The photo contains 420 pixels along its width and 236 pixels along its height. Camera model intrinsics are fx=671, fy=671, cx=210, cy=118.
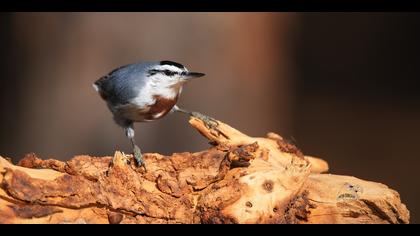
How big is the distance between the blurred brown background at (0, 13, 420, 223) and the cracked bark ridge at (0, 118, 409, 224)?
2296 millimetres

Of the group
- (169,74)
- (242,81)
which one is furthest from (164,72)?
(242,81)

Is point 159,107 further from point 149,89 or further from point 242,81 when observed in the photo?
point 242,81

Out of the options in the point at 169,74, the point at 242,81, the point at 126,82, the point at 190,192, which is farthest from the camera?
the point at 242,81

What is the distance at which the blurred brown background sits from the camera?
5.00 metres

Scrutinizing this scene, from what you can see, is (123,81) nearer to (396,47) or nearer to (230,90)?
(230,90)

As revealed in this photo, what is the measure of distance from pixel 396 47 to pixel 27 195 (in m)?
4.42

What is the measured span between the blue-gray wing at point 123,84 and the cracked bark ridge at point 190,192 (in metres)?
0.76

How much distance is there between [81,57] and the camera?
16.7ft

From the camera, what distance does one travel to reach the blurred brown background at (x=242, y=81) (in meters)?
5.00

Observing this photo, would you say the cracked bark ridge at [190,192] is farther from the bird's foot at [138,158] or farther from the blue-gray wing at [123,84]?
the blue-gray wing at [123,84]

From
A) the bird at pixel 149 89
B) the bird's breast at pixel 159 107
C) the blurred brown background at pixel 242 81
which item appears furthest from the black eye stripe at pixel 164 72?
the blurred brown background at pixel 242 81

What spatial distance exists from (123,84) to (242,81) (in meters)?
2.15

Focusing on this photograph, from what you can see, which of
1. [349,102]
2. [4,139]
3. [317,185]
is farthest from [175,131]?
[317,185]

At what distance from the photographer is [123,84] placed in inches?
141
